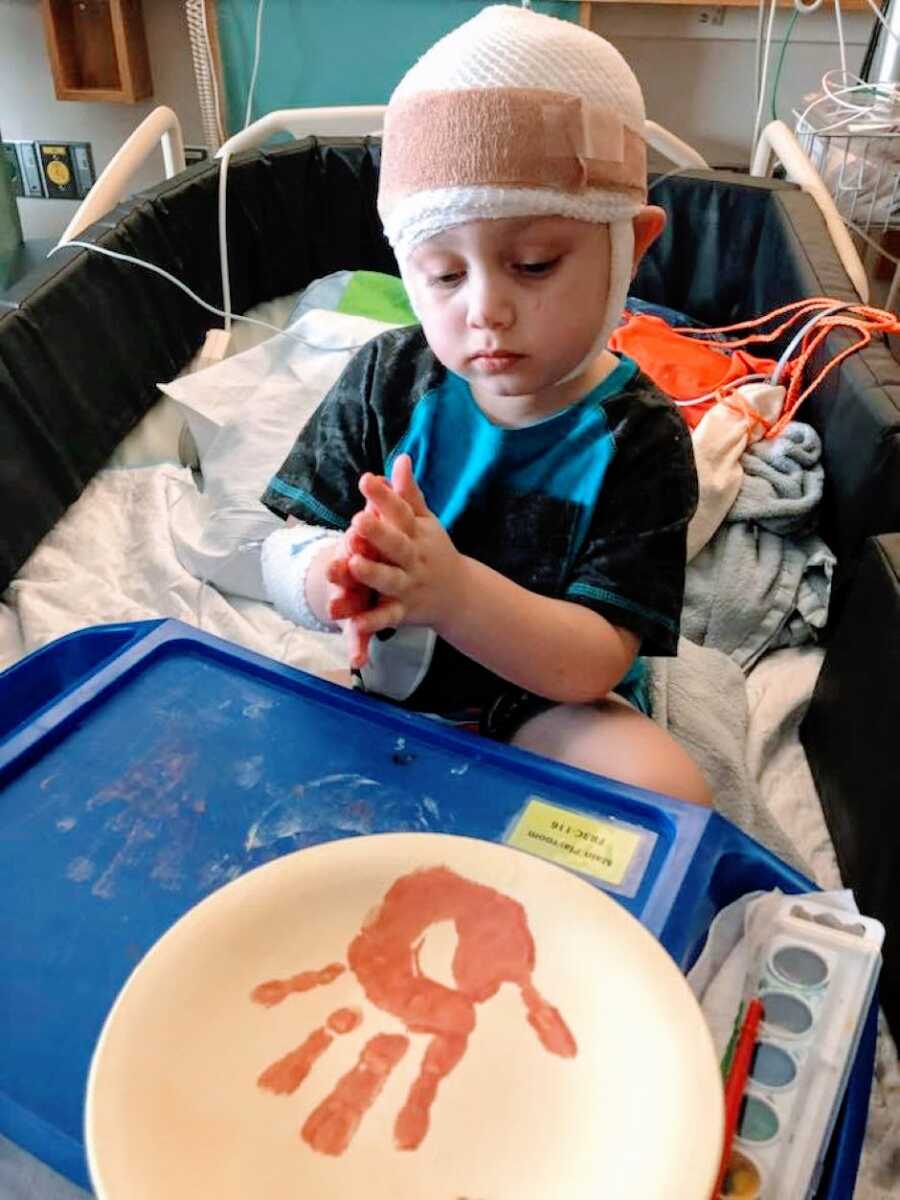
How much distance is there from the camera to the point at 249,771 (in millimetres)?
653

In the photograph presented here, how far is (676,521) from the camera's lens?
725mm

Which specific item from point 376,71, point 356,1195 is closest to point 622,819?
point 356,1195

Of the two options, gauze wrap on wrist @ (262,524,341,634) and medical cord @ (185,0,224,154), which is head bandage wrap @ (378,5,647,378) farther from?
medical cord @ (185,0,224,154)

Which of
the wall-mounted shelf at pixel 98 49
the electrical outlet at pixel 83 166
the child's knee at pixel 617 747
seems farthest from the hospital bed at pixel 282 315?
the electrical outlet at pixel 83 166

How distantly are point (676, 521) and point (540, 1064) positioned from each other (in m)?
0.39

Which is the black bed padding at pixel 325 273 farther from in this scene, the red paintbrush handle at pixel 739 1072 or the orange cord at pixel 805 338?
Answer: the red paintbrush handle at pixel 739 1072

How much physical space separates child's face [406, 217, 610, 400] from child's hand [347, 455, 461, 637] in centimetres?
11

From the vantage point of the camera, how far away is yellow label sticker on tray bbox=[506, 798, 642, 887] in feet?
1.98

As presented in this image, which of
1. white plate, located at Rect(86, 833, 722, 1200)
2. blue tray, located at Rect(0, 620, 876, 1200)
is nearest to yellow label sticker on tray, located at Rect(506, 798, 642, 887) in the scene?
blue tray, located at Rect(0, 620, 876, 1200)

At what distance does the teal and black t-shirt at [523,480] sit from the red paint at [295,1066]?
1.13 ft

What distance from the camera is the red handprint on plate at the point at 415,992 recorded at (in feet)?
1.43

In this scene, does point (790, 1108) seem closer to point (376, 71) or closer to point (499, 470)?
point (499, 470)

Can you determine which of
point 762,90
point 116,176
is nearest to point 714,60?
point 762,90

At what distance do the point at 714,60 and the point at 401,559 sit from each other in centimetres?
179
